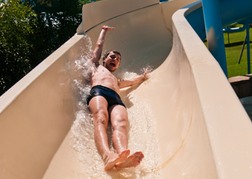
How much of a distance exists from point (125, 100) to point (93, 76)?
32 centimetres

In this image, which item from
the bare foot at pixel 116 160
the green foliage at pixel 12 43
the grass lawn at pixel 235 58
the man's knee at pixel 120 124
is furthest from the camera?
the grass lawn at pixel 235 58

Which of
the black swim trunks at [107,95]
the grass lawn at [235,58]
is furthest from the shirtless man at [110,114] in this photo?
the grass lawn at [235,58]

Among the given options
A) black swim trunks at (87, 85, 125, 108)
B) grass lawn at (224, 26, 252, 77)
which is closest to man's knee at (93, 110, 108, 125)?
black swim trunks at (87, 85, 125, 108)

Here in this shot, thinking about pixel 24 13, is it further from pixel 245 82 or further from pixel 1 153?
pixel 1 153

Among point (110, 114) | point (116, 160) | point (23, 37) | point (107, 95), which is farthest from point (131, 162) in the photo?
point (23, 37)

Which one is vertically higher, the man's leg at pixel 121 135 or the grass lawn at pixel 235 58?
the man's leg at pixel 121 135

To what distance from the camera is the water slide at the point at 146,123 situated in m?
1.04

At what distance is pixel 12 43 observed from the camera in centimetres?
579

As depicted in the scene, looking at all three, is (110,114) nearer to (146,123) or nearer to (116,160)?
(146,123)

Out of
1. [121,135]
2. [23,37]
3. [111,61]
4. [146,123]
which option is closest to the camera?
[121,135]

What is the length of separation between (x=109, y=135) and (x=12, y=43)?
3.90m

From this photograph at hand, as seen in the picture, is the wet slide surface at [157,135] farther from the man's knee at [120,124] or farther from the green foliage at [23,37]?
the green foliage at [23,37]

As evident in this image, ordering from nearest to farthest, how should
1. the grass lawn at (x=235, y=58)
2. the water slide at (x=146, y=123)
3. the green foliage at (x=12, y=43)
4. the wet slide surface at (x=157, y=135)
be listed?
1. the water slide at (x=146, y=123)
2. the wet slide surface at (x=157, y=135)
3. the green foliage at (x=12, y=43)
4. the grass lawn at (x=235, y=58)

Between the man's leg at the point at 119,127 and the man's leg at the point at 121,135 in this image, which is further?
the man's leg at the point at 119,127
